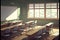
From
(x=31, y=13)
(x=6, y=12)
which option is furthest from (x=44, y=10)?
(x=6, y=12)

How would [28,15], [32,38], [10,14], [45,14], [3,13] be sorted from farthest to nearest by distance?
[28,15] → [45,14] → [10,14] → [3,13] → [32,38]

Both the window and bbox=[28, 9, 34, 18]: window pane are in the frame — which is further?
bbox=[28, 9, 34, 18]: window pane

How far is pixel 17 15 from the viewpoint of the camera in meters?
5.61

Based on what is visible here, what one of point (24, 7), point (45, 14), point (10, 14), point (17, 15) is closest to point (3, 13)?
point (10, 14)

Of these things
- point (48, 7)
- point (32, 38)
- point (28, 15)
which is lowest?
point (32, 38)

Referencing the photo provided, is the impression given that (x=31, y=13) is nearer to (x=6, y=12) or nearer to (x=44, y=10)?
(x=44, y=10)

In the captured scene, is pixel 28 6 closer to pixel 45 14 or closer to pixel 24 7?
pixel 24 7

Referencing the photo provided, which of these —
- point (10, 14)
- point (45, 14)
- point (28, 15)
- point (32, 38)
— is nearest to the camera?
point (32, 38)

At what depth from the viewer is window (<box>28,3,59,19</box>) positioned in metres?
5.36

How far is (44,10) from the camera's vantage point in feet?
17.9

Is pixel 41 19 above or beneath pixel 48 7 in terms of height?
beneath

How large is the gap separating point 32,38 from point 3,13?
8.44ft

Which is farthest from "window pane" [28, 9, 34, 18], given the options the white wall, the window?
the white wall

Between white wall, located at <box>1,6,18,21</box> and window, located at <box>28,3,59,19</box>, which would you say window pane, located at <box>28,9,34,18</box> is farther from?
white wall, located at <box>1,6,18,21</box>
